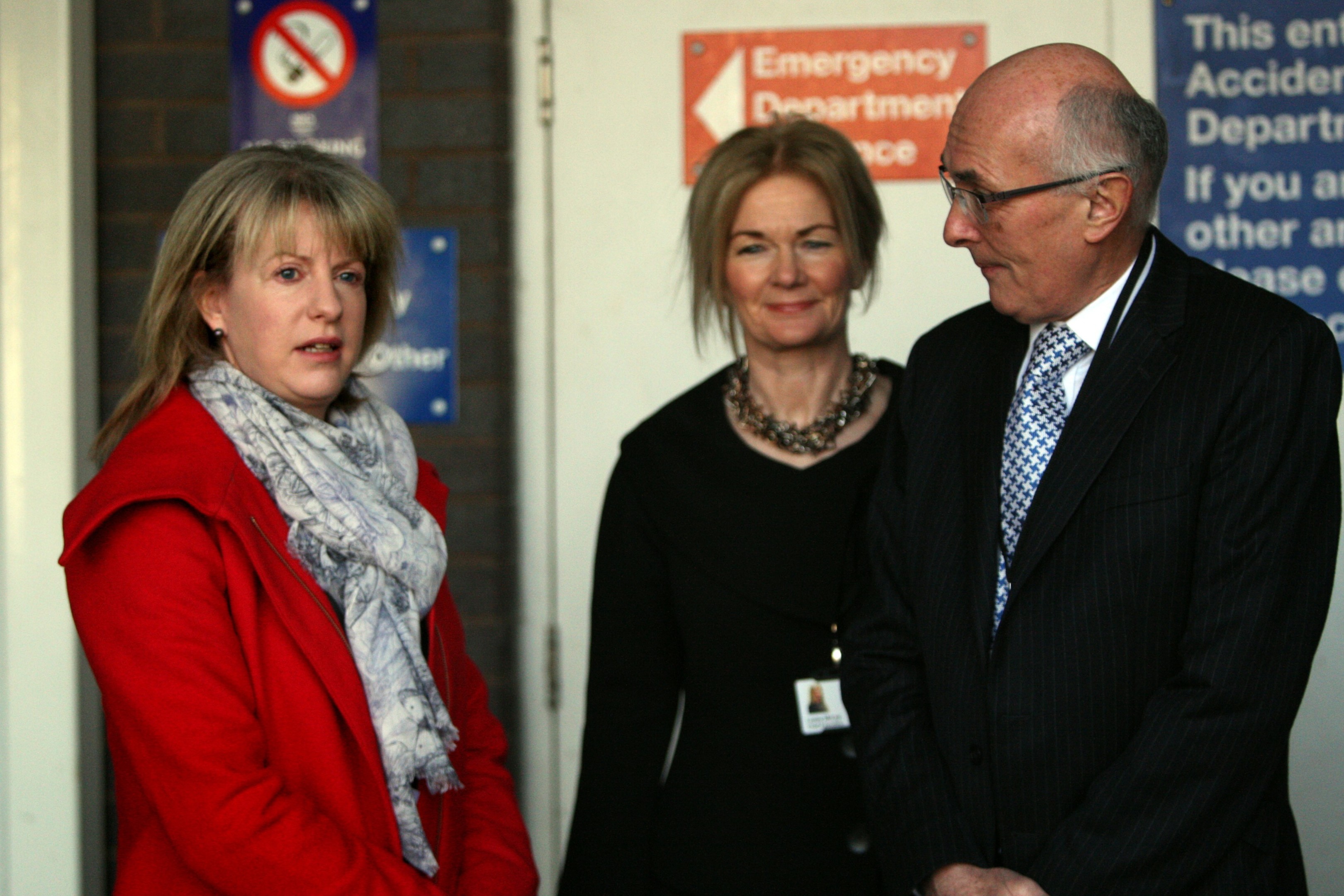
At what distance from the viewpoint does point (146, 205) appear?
10.5 feet

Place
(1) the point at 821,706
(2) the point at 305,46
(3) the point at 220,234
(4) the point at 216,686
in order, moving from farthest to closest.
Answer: (2) the point at 305,46, (1) the point at 821,706, (3) the point at 220,234, (4) the point at 216,686

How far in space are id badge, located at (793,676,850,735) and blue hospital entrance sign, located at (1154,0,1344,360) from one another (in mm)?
1574

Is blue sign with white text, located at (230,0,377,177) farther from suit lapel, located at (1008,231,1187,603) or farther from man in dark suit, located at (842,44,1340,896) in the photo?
suit lapel, located at (1008,231,1187,603)

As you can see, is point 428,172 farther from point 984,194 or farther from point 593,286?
point 984,194

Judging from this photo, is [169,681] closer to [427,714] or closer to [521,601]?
[427,714]

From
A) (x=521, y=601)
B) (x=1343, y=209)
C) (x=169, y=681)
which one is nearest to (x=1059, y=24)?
(x=1343, y=209)

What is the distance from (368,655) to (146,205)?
1.83m

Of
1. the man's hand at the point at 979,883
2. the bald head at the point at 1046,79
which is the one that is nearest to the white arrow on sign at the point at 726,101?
the bald head at the point at 1046,79

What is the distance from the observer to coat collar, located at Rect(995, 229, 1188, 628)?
1761 millimetres

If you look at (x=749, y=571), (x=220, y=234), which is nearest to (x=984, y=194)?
(x=749, y=571)

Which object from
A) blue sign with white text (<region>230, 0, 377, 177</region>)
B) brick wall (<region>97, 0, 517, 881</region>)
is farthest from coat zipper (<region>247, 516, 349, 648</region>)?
blue sign with white text (<region>230, 0, 377, 177</region>)

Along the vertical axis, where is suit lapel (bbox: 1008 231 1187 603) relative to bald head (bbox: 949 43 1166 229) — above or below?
below

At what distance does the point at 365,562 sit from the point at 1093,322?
1.11 m

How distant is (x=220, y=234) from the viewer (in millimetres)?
1890
